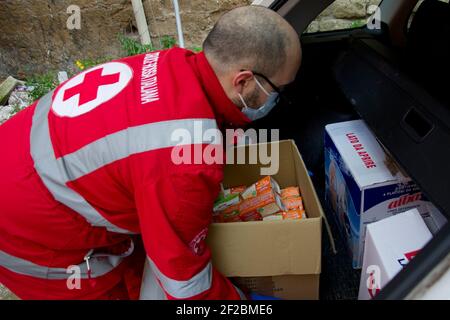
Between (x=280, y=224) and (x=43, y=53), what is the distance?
12.2 feet

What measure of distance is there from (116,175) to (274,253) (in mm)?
487

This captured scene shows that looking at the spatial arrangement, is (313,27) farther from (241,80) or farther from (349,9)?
(241,80)

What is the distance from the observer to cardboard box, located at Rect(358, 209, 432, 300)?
95 cm

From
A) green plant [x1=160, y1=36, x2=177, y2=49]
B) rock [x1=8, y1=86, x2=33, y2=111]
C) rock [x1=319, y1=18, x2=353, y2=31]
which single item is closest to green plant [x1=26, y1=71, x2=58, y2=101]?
rock [x1=8, y1=86, x2=33, y2=111]

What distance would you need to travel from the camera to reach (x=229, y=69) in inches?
42.6

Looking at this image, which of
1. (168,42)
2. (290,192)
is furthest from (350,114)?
(168,42)

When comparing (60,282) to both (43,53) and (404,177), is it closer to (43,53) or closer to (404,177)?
(404,177)

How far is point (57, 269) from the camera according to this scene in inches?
47.0

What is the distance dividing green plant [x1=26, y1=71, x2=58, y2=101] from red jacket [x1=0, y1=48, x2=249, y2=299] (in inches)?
97.4

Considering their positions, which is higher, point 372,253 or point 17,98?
point 372,253

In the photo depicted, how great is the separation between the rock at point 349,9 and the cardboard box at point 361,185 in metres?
2.21
